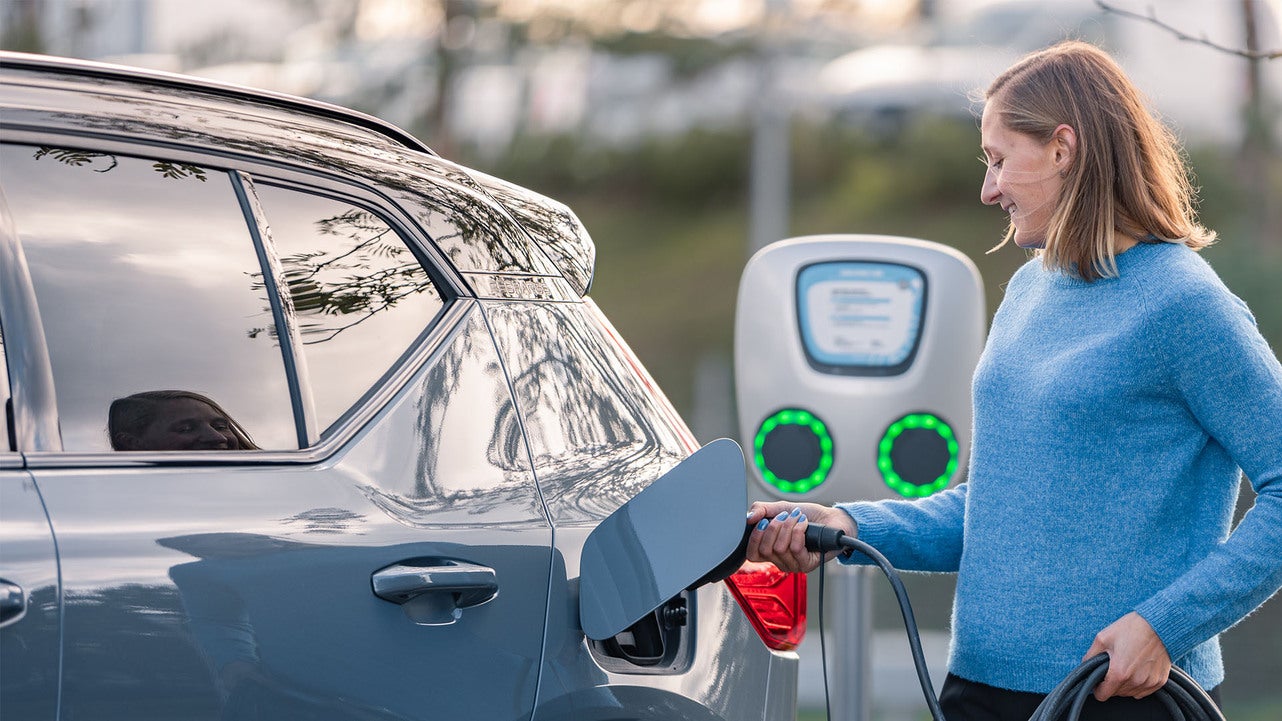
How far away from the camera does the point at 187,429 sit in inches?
77.4

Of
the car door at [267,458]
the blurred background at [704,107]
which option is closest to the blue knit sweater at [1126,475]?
the car door at [267,458]

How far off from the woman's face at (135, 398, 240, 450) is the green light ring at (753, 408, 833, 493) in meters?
2.10

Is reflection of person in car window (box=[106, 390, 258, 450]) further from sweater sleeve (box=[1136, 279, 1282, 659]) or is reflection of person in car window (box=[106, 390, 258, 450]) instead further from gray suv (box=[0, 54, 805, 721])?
sweater sleeve (box=[1136, 279, 1282, 659])

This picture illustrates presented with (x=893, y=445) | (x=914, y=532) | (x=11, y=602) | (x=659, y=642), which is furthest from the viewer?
(x=893, y=445)

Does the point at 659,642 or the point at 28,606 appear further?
the point at 659,642

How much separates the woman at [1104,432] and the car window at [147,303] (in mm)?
853

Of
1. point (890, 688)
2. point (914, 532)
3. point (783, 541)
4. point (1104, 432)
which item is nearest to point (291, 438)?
point (783, 541)

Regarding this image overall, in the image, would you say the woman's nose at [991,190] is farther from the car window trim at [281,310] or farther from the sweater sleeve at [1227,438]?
the car window trim at [281,310]

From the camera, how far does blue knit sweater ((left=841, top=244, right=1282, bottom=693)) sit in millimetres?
2025

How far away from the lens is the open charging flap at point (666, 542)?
2.03 m

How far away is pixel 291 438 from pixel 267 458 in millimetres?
50

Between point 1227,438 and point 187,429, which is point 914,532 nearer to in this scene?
point 1227,438

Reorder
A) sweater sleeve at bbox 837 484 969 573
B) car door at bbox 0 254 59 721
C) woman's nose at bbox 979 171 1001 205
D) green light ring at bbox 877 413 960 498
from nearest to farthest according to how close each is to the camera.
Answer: car door at bbox 0 254 59 721 → woman's nose at bbox 979 171 1001 205 → sweater sleeve at bbox 837 484 969 573 → green light ring at bbox 877 413 960 498

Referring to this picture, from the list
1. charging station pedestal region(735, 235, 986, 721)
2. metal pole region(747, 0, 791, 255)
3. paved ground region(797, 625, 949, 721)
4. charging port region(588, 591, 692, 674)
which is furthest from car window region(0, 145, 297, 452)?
metal pole region(747, 0, 791, 255)
